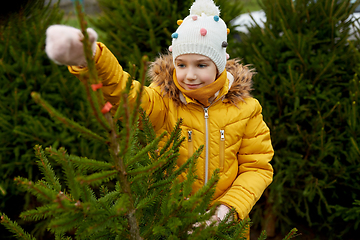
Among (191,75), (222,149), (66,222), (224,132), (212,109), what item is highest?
(191,75)

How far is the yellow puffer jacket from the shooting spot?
1.76 metres

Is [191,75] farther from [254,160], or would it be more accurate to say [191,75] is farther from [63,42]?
[63,42]

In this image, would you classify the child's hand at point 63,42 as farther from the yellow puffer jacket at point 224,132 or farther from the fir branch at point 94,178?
the yellow puffer jacket at point 224,132

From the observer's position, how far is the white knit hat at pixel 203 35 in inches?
64.1

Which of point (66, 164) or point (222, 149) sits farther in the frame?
point (222, 149)

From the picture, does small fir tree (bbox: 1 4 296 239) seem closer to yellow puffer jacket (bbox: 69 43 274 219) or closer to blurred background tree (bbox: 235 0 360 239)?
yellow puffer jacket (bbox: 69 43 274 219)

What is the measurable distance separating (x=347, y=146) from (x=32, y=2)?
2831 mm

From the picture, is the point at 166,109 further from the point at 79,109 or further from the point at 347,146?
the point at 347,146

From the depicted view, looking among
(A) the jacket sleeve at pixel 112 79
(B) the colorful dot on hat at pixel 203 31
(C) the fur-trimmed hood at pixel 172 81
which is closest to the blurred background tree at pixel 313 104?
(C) the fur-trimmed hood at pixel 172 81

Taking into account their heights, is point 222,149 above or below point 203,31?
below

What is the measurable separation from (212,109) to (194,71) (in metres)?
0.29

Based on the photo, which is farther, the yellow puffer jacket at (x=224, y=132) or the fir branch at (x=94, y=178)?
the yellow puffer jacket at (x=224, y=132)

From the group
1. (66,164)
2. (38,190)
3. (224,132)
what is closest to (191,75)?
(224,132)

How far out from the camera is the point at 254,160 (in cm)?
185
